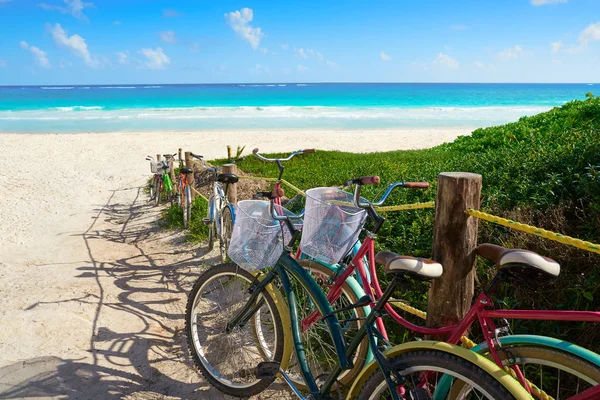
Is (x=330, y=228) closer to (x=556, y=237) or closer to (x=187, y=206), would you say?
(x=556, y=237)

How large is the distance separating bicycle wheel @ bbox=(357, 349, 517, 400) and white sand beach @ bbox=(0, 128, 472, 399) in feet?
5.16

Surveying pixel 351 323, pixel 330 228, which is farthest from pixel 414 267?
pixel 351 323

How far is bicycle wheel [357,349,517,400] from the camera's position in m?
1.65

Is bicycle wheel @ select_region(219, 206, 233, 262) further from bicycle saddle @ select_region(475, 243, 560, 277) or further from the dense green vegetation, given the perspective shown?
bicycle saddle @ select_region(475, 243, 560, 277)

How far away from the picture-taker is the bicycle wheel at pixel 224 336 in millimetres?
3201

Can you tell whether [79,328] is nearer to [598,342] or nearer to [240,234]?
[240,234]

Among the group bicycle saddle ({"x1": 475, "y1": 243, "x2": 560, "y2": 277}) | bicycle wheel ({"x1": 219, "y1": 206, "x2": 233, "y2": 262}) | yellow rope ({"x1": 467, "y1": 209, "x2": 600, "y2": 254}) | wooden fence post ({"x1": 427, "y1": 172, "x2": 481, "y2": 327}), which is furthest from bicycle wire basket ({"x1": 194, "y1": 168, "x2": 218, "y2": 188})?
bicycle saddle ({"x1": 475, "y1": 243, "x2": 560, "y2": 277})

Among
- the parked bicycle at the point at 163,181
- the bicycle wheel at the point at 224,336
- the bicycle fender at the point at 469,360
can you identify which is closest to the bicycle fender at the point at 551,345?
the bicycle fender at the point at 469,360

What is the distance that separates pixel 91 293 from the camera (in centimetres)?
522

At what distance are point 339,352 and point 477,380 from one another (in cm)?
90

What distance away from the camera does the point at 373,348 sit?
6.66 ft

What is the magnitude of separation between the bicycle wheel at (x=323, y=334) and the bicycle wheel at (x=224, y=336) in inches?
10.3

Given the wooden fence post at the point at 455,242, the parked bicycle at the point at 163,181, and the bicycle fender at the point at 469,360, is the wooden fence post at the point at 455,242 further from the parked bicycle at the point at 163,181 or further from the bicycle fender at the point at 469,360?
the parked bicycle at the point at 163,181

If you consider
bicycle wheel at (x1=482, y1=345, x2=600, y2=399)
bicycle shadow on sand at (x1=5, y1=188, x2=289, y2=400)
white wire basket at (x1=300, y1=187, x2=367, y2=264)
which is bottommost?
bicycle shadow on sand at (x1=5, y1=188, x2=289, y2=400)
